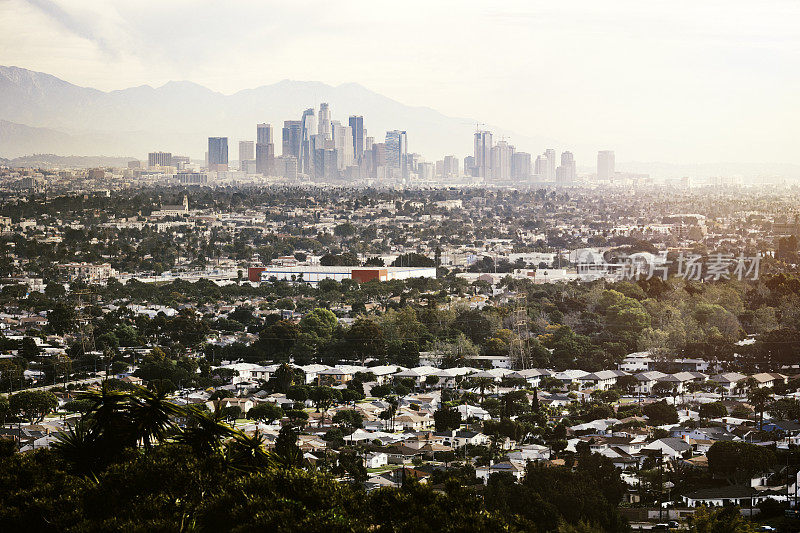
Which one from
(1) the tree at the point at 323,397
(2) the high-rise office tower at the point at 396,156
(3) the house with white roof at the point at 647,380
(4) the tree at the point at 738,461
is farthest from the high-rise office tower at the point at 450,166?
(4) the tree at the point at 738,461

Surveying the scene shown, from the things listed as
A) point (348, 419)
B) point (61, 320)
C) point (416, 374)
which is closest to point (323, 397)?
point (348, 419)

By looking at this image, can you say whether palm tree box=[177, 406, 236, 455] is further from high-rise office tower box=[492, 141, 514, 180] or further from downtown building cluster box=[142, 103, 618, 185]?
high-rise office tower box=[492, 141, 514, 180]

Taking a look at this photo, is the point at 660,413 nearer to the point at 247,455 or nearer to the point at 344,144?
the point at 247,455

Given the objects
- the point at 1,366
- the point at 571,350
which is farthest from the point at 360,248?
the point at 1,366

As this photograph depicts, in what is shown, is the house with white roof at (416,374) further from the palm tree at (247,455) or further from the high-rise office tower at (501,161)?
the high-rise office tower at (501,161)

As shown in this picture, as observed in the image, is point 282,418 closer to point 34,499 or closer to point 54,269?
point 34,499
